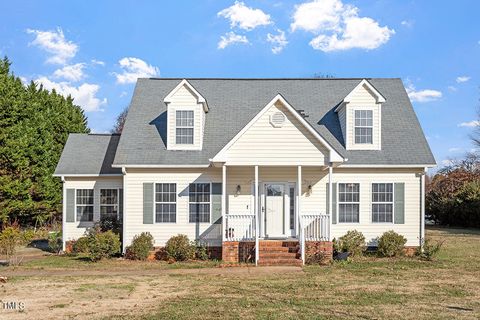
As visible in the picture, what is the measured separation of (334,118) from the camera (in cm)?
2047

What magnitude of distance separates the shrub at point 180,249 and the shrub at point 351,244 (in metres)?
5.46

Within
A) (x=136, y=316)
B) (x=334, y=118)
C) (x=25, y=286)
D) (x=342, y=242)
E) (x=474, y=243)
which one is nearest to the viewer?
(x=136, y=316)

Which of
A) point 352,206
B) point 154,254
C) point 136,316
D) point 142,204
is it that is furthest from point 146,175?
point 136,316

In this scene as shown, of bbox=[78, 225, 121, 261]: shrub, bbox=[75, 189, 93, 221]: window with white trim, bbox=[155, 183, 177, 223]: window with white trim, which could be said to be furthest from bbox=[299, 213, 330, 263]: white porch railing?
bbox=[75, 189, 93, 221]: window with white trim

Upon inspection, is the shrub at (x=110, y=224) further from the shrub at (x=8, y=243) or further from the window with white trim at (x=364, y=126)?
the window with white trim at (x=364, y=126)

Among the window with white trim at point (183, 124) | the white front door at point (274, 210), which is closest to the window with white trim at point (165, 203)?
the window with white trim at point (183, 124)

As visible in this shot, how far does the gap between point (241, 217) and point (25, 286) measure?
755cm

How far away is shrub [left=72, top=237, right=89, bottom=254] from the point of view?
1839 cm

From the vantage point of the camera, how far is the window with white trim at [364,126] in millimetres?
19172

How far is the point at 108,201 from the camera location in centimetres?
1983

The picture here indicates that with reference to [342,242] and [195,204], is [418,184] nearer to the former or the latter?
[342,242]

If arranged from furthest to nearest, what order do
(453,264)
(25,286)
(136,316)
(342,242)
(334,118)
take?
1. (334,118)
2. (342,242)
3. (453,264)
4. (25,286)
5. (136,316)

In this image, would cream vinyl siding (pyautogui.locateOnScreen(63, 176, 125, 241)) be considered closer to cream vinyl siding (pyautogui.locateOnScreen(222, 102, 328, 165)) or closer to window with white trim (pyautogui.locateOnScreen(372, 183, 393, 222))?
cream vinyl siding (pyautogui.locateOnScreen(222, 102, 328, 165))

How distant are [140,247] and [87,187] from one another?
4.29m
